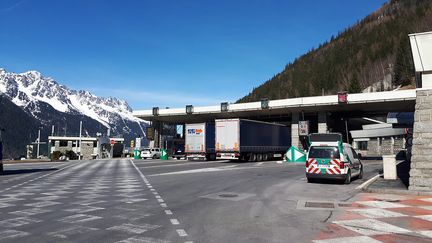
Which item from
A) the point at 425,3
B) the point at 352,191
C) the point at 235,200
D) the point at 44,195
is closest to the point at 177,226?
the point at 235,200

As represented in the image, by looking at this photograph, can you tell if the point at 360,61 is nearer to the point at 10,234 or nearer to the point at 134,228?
the point at 134,228

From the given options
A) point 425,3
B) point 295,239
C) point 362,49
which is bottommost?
point 295,239

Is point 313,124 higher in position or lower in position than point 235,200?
higher

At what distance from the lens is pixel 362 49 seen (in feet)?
510

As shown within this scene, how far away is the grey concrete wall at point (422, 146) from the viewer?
531 inches

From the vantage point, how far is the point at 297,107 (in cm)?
4759

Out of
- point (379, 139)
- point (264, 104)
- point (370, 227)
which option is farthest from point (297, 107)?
point (370, 227)

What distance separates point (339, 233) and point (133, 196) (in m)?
7.49

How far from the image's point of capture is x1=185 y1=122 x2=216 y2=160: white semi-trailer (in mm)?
40722

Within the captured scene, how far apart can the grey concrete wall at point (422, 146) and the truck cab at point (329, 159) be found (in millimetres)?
3559

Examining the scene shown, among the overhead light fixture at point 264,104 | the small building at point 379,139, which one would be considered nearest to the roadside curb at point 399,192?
the overhead light fixture at point 264,104

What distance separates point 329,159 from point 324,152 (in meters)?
0.39

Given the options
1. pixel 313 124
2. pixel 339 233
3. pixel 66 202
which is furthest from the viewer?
pixel 313 124

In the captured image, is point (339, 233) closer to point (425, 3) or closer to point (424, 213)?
point (424, 213)
